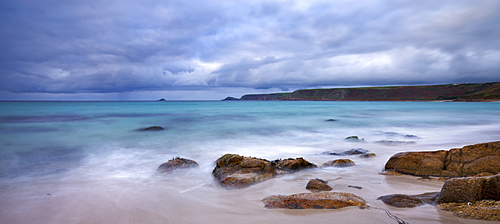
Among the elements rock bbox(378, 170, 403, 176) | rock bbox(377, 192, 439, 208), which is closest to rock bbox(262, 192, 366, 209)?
rock bbox(377, 192, 439, 208)

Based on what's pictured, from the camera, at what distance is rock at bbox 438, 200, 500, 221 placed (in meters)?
3.03

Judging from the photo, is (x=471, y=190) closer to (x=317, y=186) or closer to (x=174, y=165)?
(x=317, y=186)

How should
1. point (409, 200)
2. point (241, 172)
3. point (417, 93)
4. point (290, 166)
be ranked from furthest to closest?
point (417, 93) → point (290, 166) → point (241, 172) → point (409, 200)

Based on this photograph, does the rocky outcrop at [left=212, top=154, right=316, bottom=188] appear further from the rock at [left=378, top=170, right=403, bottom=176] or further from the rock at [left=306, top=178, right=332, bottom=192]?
the rock at [left=378, top=170, right=403, bottom=176]

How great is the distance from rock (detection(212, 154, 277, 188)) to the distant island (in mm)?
97472

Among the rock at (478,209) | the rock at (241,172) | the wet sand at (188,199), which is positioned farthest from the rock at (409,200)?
the rock at (241,172)

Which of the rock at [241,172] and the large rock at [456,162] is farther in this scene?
the rock at [241,172]

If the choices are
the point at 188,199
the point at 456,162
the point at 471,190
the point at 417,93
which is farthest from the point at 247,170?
the point at 417,93

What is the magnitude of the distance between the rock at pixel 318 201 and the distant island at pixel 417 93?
9813cm

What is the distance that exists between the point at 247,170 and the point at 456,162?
4.78 metres

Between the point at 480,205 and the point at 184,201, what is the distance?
14.9ft

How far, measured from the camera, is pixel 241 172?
6066mm

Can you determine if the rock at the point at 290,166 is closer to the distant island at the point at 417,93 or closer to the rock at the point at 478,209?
the rock at the point at 478,209

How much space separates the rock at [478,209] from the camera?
303 cm
